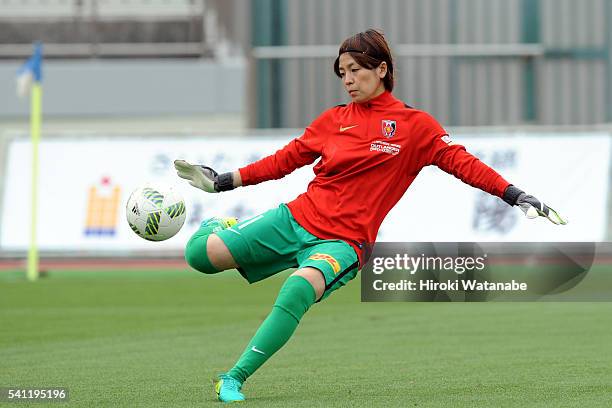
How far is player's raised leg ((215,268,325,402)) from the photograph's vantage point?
22.8ft

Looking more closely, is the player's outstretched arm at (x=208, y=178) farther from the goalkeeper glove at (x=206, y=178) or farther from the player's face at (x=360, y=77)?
the player's face at (x=360, y=77)

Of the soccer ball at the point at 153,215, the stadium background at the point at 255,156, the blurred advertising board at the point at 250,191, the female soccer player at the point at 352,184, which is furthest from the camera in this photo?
the blurred advertising board at the point at 250,191

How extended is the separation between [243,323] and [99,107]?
46.6 feet

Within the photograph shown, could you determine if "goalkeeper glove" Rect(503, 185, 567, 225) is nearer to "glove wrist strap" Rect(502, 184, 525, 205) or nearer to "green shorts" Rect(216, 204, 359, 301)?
"glove wrist strap" Rect(502, 184, 525, 205)

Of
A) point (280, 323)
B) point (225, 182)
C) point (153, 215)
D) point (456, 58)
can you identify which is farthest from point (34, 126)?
point (280, 323)

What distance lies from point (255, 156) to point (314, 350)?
10560 mm

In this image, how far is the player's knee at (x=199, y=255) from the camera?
7234 mm

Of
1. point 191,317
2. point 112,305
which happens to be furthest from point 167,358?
point 112,305

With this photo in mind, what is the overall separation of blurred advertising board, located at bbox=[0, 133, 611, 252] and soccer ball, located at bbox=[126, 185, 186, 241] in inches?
460

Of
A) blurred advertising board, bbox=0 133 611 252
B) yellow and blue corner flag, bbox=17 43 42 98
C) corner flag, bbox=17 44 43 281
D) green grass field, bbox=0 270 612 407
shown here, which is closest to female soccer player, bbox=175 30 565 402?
green grass field, bbox=0 270 612 407

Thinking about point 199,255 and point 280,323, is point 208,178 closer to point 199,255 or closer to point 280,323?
point 199,255

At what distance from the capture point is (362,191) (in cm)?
724

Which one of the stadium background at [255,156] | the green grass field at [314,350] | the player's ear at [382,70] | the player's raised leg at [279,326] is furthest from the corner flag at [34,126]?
the player's raised leg at [279,326]

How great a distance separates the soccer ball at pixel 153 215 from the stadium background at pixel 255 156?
910mm
